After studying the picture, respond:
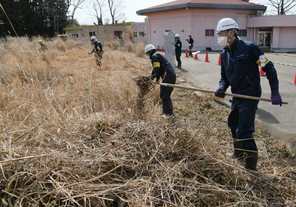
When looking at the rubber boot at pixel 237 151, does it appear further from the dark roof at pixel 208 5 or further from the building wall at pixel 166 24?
the dark roof at pixel 208 5

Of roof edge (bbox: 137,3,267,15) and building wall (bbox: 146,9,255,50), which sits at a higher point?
roof edge (bbox: 137,3,267,15)

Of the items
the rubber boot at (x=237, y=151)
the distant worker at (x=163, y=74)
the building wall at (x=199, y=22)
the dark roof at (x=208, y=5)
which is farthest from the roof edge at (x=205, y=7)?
the rubber boot at (x=237, y=151)

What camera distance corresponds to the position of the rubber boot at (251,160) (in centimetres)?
319

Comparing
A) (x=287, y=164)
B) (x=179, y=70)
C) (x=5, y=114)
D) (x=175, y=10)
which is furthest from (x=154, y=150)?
(x=175, y=10)

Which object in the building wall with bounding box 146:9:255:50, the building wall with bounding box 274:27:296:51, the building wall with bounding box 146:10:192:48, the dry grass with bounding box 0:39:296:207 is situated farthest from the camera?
the building wall with bounding box 146:10:192:48

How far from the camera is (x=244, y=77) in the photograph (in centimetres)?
317

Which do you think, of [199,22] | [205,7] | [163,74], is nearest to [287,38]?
[205,7]

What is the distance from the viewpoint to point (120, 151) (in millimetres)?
2725

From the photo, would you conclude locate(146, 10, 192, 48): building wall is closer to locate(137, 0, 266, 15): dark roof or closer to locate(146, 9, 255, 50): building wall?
locate(146, 9, 255, 50): building wall

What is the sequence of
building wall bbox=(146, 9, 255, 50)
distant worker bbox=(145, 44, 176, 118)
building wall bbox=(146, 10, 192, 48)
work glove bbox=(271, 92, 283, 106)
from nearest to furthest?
work glove bbox=(271, 92, 283, 106) → distant worker bbox=(145, 44, 176, 118) → building wall bbox=(146, 9, 255, 50) → building wall bbox=(146, 10, 192, 48)

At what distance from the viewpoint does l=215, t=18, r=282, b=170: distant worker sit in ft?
9.94

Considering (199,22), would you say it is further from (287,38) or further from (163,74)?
(163,74)

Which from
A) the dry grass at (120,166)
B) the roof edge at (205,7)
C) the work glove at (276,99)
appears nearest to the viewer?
the dry grass at (120,166)

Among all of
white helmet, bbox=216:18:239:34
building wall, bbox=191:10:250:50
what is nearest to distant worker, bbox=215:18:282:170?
white helmet, bbox=216:18:239:34
